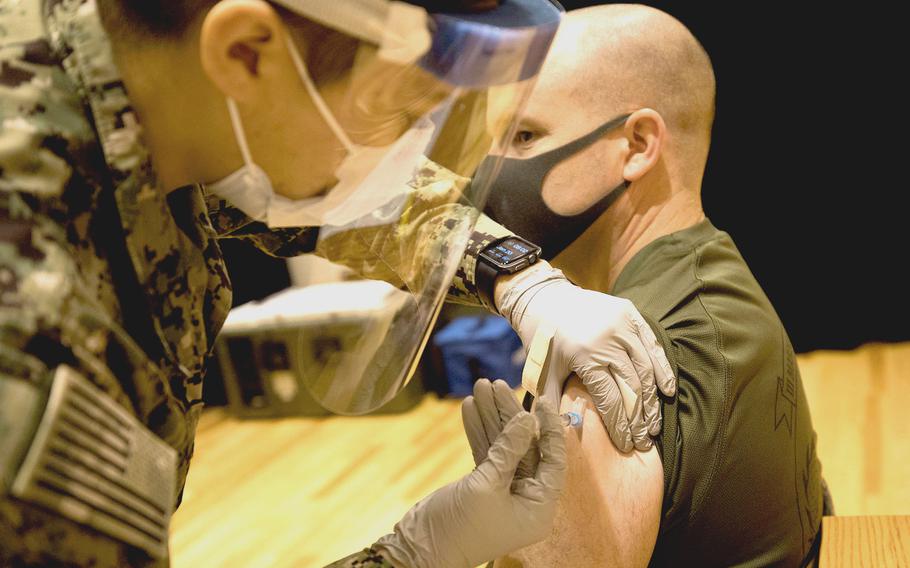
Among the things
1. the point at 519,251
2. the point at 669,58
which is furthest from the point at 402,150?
the point at 669,58

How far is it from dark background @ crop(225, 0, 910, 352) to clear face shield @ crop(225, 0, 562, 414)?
10.5ft

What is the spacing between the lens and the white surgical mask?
1.01 metres

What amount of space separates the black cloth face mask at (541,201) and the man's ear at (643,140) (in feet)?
0.08

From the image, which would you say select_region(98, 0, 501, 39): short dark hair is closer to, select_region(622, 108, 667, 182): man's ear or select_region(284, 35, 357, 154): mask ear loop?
select_region(284, 35, 357, 154): mask ear loop

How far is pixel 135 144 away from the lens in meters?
0.92

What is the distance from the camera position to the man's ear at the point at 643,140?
1730 millimetres

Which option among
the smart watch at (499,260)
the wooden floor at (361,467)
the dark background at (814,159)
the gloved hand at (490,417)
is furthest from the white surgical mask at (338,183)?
the dark background at (814,159)

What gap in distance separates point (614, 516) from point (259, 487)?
3.00 m

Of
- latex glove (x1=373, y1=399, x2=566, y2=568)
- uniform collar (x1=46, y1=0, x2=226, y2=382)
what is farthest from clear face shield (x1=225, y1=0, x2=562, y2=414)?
latex glove (x1=373, y1=399, x2=566, y2=568)

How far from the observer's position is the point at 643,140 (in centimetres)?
176

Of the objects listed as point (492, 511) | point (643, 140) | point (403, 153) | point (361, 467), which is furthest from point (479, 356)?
point (403, 153)

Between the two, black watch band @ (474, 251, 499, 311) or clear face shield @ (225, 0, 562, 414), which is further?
black watch band @ (474, 251, 499, 311)

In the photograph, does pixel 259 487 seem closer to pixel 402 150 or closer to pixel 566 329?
pixel 566 329

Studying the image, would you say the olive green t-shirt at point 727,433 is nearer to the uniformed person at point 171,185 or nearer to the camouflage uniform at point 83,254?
the uniformed person at point 171,185
